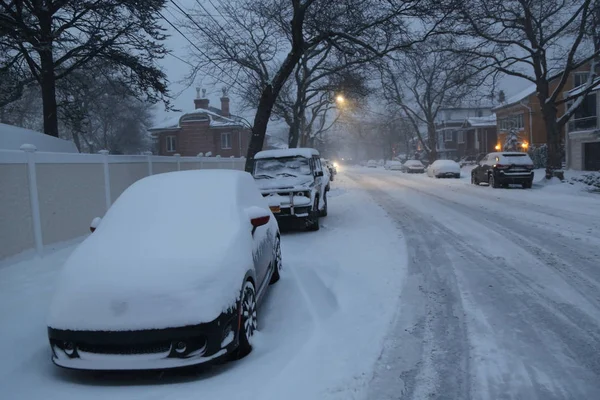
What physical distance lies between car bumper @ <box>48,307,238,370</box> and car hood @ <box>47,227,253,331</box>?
6 cm

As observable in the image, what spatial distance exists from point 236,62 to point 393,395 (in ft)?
62.3

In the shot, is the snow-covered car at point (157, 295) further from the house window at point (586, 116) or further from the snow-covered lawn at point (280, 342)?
the house window at point (586, 116)

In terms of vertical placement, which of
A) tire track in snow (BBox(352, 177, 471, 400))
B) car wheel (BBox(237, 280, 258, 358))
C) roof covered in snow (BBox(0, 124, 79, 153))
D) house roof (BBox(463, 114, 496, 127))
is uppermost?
house roof (BBox(463, 114, 496, 127))

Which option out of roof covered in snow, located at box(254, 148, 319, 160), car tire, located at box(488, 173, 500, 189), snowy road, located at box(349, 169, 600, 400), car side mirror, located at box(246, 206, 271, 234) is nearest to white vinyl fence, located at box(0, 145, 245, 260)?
roof covered in snow, located at box(254, 148, 319, 160)

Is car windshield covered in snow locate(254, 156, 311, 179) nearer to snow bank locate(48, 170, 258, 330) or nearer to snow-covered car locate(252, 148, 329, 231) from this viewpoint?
snow-covered car locate(252, 148, 329, 231)

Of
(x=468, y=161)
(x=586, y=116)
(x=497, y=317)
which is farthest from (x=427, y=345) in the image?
(x=468, y=161)

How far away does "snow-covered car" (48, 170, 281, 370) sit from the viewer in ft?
11.8

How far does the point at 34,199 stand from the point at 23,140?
840cm

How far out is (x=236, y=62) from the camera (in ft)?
67.5

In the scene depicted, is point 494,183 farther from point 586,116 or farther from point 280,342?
point 280,342

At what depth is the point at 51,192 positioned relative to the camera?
8.03 meters

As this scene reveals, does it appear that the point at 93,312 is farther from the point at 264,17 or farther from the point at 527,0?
the point at 527,0

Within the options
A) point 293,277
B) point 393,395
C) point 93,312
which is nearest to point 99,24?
point 293,277

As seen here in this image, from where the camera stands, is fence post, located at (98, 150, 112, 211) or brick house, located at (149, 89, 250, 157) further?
brick house, located at (149, 89, 250, 157)
